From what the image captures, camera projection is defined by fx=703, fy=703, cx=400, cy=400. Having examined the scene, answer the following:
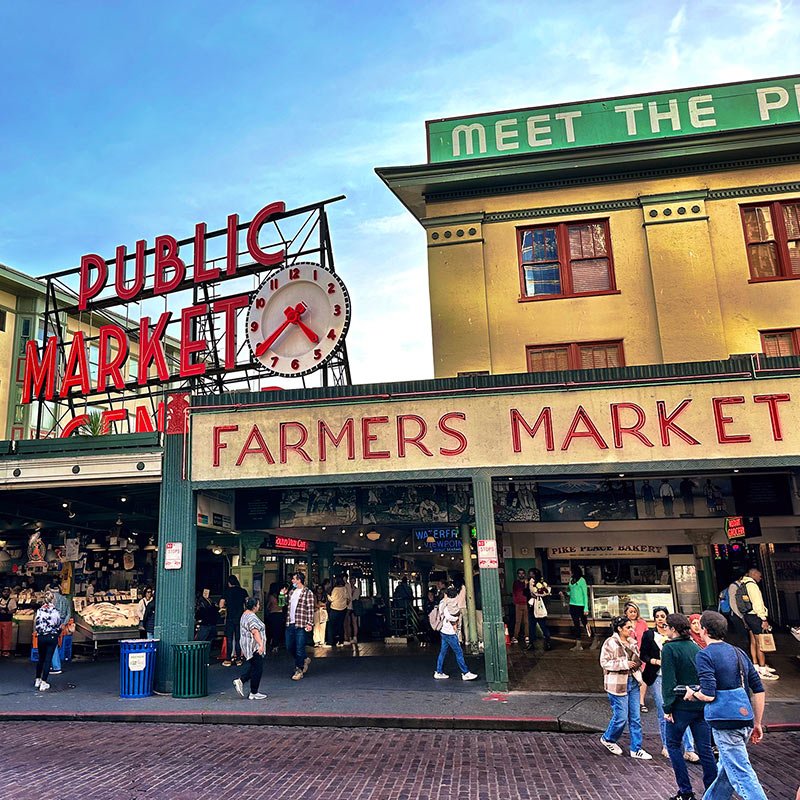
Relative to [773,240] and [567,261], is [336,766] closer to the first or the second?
[567,261]

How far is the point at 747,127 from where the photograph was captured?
17.8m

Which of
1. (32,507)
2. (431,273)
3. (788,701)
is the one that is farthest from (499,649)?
(32,507)

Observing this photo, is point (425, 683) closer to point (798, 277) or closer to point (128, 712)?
point (128, 712)

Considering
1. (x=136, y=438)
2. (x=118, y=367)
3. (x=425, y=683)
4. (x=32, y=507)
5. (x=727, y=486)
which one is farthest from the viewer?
(x=118, y=367)

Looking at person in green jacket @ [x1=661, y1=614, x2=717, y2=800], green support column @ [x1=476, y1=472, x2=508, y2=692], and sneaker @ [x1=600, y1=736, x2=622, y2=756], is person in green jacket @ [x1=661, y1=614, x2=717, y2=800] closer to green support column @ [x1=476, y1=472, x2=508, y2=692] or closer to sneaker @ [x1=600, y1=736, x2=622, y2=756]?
sneaker @ [x1=600, y1=736, x2=622, y2=756]

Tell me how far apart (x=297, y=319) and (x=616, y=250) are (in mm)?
8730

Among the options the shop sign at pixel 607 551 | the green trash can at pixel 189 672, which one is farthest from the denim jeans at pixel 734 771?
the shop sign at pixel 607 551

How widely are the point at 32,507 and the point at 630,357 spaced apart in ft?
54.3

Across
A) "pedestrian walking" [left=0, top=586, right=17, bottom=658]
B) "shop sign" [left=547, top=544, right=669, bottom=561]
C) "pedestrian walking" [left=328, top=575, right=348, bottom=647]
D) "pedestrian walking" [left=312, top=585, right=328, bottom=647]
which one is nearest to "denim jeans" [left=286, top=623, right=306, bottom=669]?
"pedestrian walking" [left=312, top=585, right=328, bottom=647]

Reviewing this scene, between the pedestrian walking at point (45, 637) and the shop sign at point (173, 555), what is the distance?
2.49m

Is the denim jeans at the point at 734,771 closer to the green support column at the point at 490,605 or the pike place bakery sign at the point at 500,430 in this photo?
the green support column at the point at 490,605

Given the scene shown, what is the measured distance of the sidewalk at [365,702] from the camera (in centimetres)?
1073

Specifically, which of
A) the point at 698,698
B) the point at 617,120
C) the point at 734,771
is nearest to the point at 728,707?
the point at 698,698

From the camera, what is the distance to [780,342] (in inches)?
674
